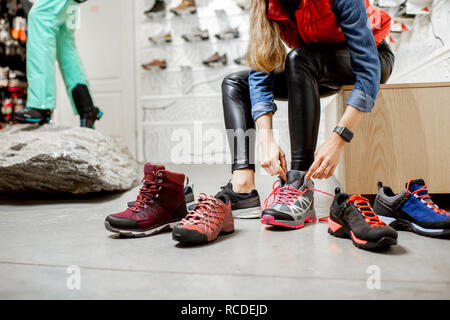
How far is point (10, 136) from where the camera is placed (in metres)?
1.85

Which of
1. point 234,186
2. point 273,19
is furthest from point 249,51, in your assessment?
point 234,186

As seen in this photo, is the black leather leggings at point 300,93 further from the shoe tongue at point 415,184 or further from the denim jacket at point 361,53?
the shoe tongue at point 415,184

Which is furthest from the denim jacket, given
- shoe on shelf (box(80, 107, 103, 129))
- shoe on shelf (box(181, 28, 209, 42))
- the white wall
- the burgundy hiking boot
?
shoe on shelf (box(181, 28, 209, 42))

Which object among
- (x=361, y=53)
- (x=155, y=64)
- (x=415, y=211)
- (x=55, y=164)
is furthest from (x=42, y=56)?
(x=155, y=64)

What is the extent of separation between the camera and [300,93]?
117cm

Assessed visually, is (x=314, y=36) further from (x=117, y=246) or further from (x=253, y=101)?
(x=117, y=246)

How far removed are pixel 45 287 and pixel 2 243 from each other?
1.46 feet

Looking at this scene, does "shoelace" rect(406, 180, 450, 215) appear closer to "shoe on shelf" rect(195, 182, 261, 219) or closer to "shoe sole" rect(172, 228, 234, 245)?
"shoe on shelf" rect(195, 182, 261, 219)

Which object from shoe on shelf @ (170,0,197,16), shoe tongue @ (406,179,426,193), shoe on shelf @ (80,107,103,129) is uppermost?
shoe on shelf @ (170,0,197,16)

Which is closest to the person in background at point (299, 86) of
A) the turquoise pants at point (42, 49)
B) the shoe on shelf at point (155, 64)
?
the turquoise pants at point (42, 49)

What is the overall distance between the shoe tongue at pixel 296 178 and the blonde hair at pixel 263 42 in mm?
404

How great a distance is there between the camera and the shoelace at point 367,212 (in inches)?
35.3

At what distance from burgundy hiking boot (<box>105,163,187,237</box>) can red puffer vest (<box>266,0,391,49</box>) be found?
690 millimetres

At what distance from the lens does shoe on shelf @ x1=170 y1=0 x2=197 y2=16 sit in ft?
13.1
